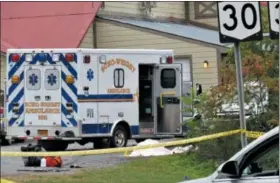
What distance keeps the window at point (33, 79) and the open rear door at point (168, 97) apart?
9.81ft

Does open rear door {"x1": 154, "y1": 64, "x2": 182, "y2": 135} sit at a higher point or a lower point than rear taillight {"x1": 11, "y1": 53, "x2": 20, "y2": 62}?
lower

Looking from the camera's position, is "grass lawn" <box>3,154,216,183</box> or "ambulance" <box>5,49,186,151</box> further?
"ambulance" <box>5,49,186,151</box>

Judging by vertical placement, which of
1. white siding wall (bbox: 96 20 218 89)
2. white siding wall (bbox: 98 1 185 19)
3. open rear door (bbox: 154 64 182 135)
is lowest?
open rear door (bbox: 154 64 182 135)

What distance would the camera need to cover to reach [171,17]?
1199 inches

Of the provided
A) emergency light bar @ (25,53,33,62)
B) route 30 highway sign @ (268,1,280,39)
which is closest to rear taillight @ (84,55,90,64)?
emergency light bar @ (25,53,33,62)

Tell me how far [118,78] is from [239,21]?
335 inches

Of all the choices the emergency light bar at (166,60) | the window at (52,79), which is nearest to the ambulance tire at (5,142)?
the window at (52,79)


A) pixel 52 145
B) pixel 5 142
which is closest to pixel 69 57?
pixel 52 145

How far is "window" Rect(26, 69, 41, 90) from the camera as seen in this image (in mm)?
17344

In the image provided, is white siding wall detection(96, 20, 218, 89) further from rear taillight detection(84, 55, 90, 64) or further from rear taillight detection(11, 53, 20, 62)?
rear taillight detection(11, 53, 20, 62)

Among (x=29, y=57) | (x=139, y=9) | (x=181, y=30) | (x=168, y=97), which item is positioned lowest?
(x=168, y=97)

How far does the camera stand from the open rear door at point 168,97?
1831 cm

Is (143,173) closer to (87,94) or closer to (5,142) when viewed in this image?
(87,94)

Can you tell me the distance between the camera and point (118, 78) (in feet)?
58.1
